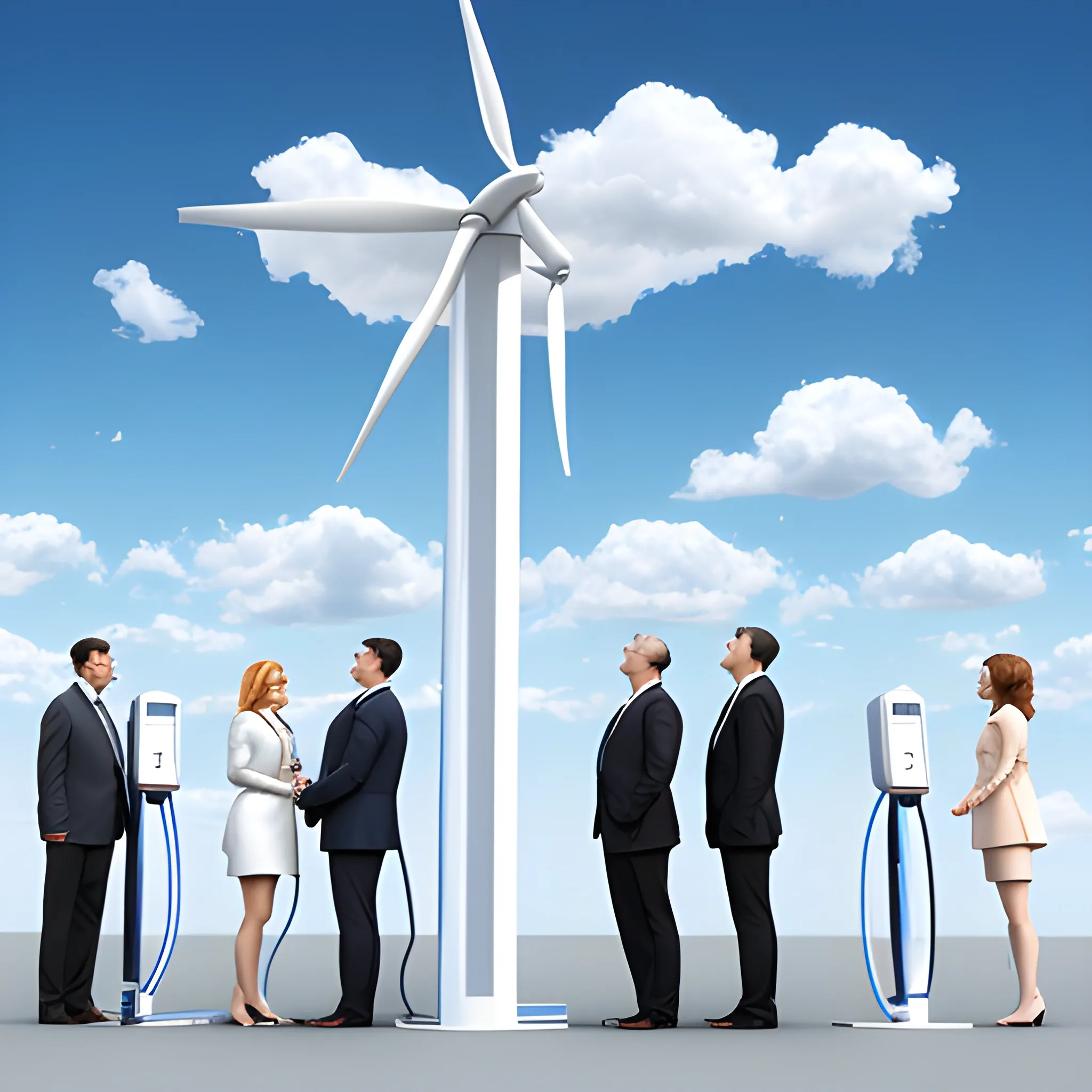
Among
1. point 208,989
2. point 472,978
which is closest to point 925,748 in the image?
point 472,978

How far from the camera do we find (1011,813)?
28.5 feet

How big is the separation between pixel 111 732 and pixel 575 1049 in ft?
12.1

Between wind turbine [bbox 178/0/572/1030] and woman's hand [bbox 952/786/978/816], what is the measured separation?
2.80 meters

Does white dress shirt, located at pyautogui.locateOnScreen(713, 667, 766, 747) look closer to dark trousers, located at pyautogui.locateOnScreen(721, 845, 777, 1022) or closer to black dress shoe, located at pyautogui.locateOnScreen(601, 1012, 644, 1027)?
dark trousers, located at pyautogui.locateOnScreen(721, 845, 777, 1022)

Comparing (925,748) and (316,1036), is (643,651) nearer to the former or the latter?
(925,748)

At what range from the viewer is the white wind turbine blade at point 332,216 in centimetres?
891

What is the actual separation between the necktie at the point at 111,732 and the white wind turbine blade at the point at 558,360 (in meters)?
3.42

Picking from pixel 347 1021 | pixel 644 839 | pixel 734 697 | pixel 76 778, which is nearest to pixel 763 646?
pixel 734 697

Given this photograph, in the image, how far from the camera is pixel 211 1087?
602cm

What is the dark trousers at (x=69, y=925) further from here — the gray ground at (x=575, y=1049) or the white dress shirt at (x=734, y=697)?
the white dress shirt at (x=734, y=697)

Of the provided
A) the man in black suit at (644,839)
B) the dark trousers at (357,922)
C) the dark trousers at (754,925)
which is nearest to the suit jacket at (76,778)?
the dark trousers at (357,922)

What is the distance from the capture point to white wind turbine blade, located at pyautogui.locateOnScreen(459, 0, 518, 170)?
31.7 ft

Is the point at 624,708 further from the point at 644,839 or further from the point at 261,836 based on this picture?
the point at 261,836

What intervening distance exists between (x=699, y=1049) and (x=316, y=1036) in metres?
2.17
